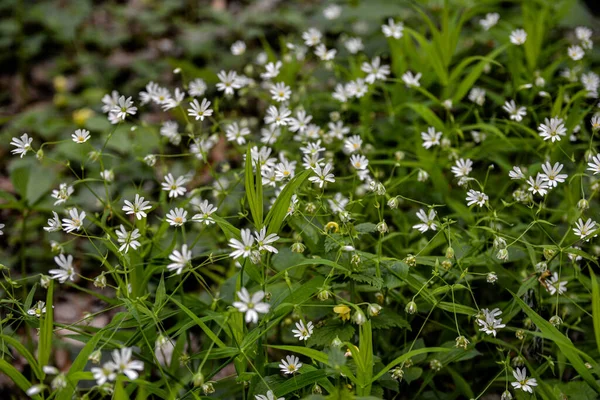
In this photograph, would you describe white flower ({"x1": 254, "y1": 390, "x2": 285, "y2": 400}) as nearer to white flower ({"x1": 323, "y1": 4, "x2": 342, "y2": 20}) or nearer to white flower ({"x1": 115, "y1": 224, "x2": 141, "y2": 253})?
white flower ({"x1": 115, "y1": 224, "x2": 141, "y2": 253})

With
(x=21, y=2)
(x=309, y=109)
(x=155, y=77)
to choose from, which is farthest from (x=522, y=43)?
(x=21, y=2)

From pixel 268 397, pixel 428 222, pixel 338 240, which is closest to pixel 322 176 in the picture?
pixel 338 240

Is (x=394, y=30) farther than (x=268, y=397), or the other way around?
(x=394, y=30)

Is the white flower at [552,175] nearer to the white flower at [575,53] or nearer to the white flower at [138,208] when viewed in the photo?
the white flower at [575,53]

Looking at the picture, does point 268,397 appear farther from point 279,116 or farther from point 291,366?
point 279,116

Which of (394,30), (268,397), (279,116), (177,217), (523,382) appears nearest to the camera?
(268,397)

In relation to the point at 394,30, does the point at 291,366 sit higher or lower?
lower
